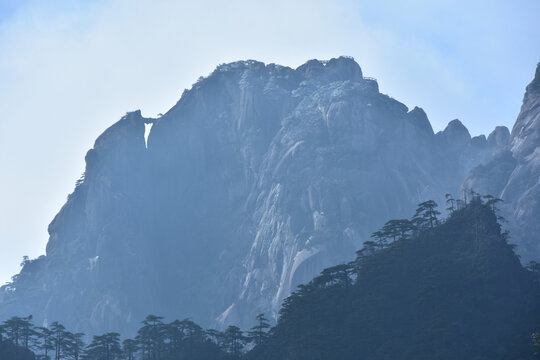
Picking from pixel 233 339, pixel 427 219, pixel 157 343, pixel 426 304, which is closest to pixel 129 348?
pixel 157 343

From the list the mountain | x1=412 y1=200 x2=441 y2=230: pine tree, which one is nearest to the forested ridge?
the mountain

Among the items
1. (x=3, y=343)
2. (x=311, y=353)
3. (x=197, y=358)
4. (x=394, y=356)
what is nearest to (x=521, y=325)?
(x=394, y=356)

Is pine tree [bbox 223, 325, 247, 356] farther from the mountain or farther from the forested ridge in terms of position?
the mountain

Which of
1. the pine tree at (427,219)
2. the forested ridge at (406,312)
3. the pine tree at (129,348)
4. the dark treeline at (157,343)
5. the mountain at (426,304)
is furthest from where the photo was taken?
the pine tree at (427,219)

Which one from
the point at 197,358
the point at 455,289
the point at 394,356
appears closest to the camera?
the point at 394,356

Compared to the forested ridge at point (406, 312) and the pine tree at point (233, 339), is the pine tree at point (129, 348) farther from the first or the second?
the pine tree at point (233, 339)

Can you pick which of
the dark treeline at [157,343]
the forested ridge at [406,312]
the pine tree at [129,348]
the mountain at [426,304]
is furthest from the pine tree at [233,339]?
the pine tree at [129,348]

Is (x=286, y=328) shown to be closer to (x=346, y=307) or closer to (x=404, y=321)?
(x=346, y=307)

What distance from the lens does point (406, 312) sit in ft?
559

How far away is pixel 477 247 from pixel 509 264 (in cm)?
605

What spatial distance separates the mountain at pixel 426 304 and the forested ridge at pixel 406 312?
0.60 ft

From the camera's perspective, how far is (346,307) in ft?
580

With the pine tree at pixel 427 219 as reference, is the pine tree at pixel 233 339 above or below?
below

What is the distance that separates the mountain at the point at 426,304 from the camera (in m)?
161
